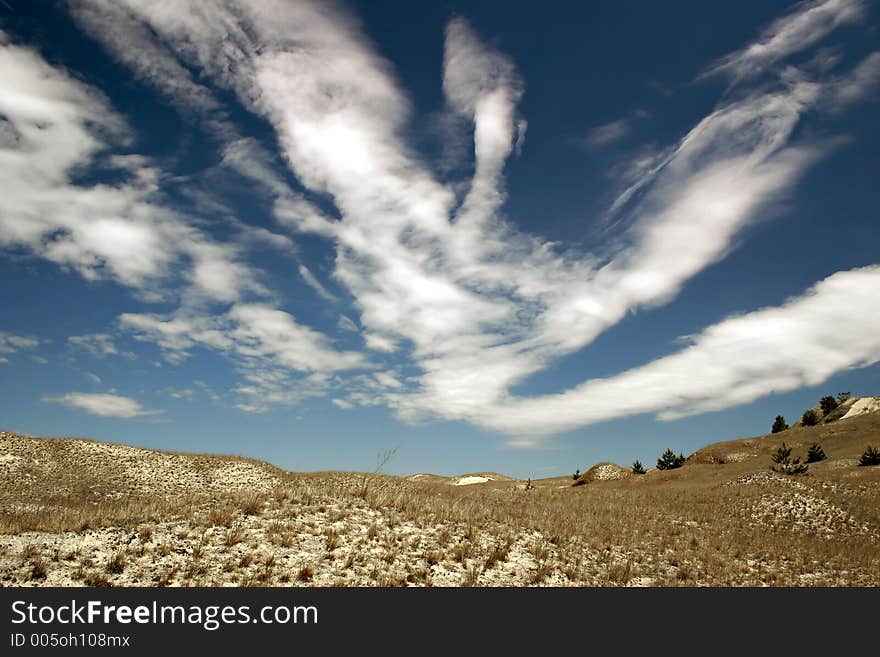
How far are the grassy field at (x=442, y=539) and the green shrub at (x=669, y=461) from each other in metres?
23.1

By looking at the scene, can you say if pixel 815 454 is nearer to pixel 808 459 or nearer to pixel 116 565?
pixel 808 459

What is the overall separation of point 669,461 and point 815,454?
1512 cm

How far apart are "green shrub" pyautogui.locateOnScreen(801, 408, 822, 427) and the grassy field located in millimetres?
38018

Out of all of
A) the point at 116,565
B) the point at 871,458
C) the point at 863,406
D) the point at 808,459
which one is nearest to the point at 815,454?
the point at 808,459

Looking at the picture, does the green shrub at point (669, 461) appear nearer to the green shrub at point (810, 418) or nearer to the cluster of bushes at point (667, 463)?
the cluster of bushes at point (667, 463)

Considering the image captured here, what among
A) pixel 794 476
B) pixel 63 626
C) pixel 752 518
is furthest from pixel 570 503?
pixel 63 626

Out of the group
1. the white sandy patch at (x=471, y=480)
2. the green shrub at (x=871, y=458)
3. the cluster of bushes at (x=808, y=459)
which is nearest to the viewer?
the green shrub at (x=871, y=458)

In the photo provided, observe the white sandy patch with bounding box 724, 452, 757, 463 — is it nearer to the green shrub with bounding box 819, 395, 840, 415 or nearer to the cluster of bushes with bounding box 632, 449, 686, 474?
the cluster of bushes with bounding box 632, 449, 686, 474

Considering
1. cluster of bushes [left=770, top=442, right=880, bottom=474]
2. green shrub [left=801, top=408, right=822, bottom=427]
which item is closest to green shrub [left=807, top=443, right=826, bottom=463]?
cluster of bushes [left=770, top=442, right=880, bottom=474]

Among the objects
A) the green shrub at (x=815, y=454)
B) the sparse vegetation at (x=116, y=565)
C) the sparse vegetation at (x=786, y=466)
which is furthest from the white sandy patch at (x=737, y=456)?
the sparse vegetation at (x=116, y=565)

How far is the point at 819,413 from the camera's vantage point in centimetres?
6369

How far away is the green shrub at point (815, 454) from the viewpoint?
Answer: 40.7 metres

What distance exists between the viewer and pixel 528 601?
8.63 meters

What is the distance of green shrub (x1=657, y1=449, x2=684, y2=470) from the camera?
176 ft
